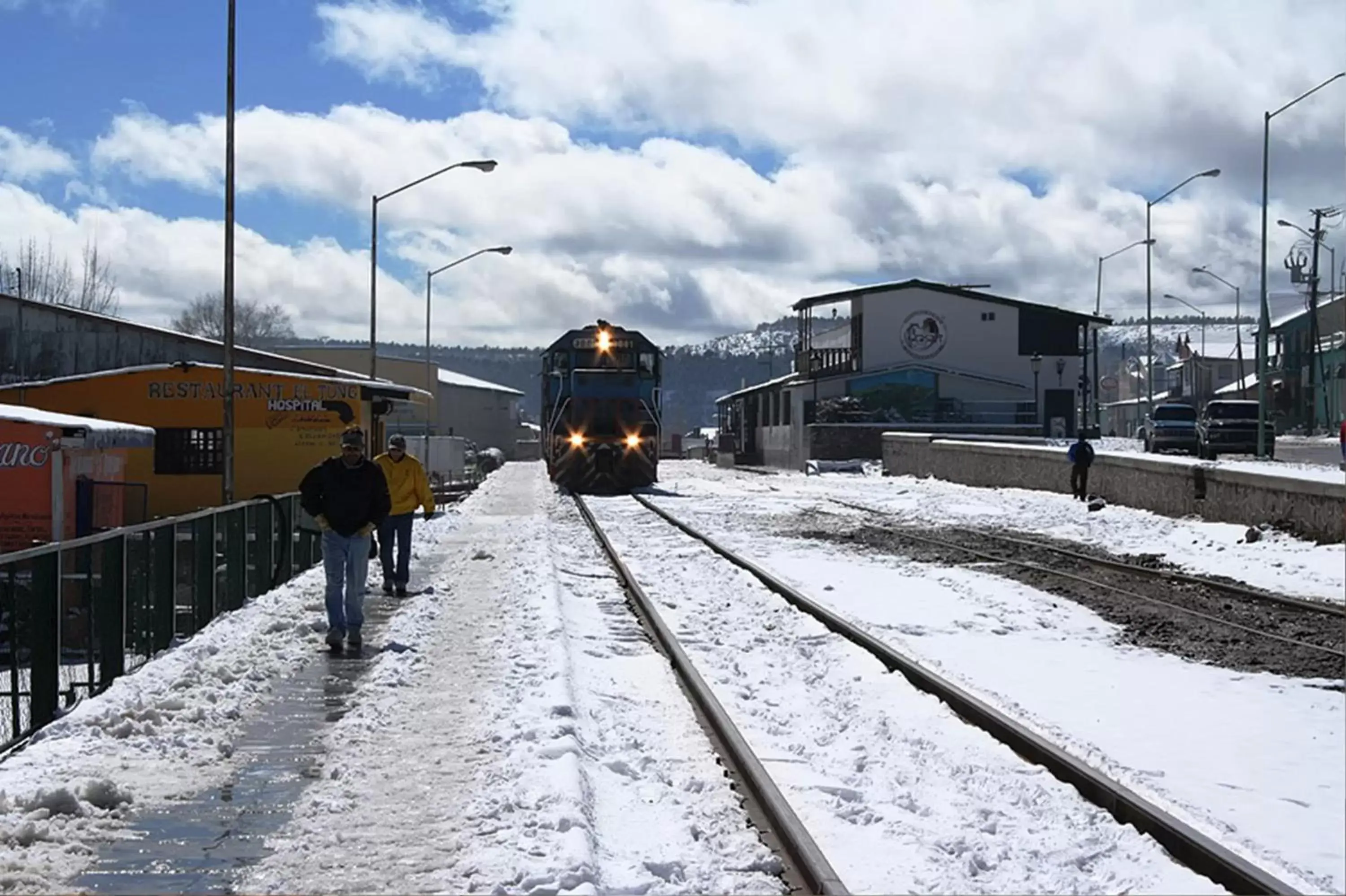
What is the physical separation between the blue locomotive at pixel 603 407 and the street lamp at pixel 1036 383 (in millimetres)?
20590

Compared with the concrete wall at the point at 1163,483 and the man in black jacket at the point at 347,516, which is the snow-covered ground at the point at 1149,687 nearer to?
the concrete wall at the point at 1163,483

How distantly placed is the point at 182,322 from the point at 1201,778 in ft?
362

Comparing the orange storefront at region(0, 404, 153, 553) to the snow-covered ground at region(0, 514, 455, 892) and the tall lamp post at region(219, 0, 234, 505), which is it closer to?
the tall lamp post at region(219, 0, 234, 505)

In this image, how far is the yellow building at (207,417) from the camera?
32875 mm

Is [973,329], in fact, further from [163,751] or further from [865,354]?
[163,751]

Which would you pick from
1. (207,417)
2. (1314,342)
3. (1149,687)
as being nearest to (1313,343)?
(1314,342)

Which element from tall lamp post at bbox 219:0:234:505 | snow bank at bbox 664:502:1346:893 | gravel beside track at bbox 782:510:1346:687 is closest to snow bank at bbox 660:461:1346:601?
gravel beside track at bbox 782:510:1346:687

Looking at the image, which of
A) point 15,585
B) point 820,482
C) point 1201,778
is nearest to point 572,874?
point 1201,778

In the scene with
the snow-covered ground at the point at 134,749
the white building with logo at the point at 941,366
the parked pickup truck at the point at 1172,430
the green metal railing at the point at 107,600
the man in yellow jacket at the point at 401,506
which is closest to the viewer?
the snow-covered ground at the point at 134,749

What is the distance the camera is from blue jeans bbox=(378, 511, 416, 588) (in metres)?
17.5

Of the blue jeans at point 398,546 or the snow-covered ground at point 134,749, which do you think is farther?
the blue jeans at point 398,546

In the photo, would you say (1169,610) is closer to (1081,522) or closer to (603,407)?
(1081,522)

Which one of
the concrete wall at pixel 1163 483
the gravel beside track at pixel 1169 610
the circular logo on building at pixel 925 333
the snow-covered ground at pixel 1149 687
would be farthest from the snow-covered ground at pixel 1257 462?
the circular logo on building at pixel 925 333

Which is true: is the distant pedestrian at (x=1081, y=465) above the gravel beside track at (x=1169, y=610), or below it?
above
